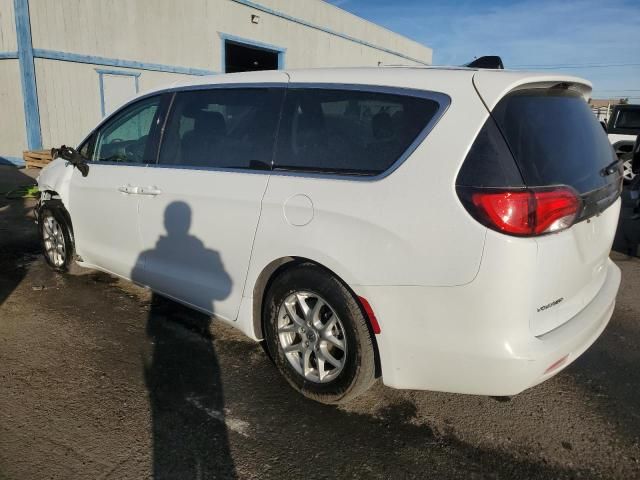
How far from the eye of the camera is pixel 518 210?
213 centimetres

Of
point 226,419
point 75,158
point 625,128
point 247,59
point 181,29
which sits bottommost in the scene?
point 226,419

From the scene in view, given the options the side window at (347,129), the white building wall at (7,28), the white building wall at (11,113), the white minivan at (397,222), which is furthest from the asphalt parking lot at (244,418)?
the white building wall at (7,28)

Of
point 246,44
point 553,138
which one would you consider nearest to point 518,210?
point 553,138

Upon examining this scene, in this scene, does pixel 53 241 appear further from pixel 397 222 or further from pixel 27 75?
pixel 27 75

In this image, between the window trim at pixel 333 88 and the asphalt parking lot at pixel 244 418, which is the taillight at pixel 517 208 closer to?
the window trim at pixel 333 88

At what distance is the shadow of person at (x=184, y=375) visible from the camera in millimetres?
2409

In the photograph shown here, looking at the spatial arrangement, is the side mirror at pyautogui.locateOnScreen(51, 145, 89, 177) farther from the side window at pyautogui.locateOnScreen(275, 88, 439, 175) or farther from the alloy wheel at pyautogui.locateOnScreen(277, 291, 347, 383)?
the alloy wheel at pyautogui.locateOnScreen(277, 291, 347, 383)

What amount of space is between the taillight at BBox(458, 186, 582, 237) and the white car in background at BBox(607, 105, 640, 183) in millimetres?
12293

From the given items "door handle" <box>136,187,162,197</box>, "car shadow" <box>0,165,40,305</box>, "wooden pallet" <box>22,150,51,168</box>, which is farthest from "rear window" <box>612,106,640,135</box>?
"wooden pallet" <box>22,150,51,168</box>

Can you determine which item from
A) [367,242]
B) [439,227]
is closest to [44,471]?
[367,242]

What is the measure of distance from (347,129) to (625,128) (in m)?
12.9

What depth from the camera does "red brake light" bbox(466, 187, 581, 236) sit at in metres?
2.13

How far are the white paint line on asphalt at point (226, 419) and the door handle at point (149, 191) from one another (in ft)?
4.74

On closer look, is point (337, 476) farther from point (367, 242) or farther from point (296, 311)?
point (367, 242)
